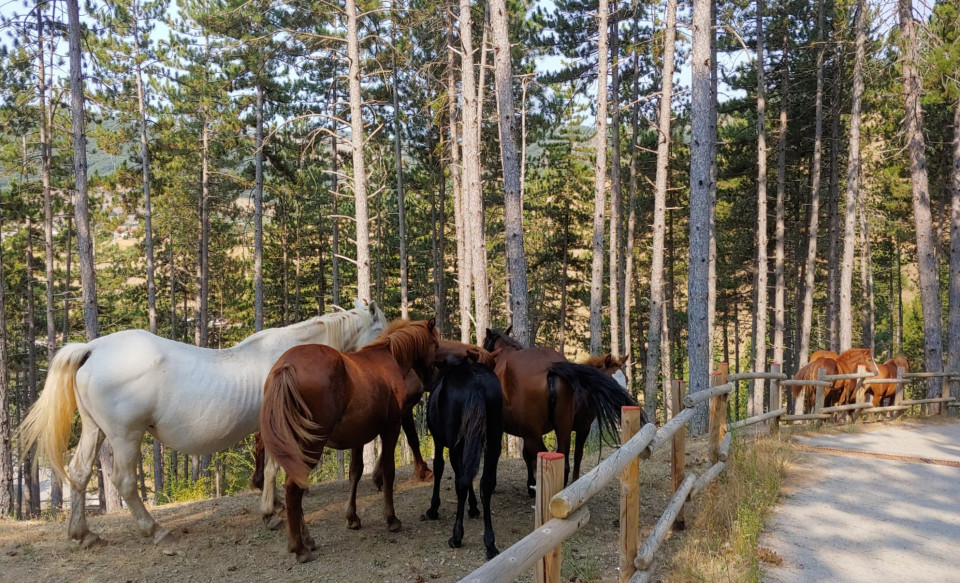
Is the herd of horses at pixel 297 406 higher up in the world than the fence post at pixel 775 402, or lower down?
higher up

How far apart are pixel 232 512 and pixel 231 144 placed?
16.1 m

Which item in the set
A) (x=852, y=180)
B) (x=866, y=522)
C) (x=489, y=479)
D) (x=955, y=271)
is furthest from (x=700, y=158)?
(x=955, y=271)

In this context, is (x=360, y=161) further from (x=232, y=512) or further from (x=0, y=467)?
(x=0, y=467)

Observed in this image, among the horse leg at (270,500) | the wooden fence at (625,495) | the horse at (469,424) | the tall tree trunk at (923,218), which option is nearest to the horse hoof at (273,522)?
the horse leg at (270,500)

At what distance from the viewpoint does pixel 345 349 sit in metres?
6.52

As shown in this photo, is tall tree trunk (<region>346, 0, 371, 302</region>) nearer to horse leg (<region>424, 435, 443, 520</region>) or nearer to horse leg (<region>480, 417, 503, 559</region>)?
horse leg (<region>424, 435, 443, 520</region>)

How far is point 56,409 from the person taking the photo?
5105 millimetres

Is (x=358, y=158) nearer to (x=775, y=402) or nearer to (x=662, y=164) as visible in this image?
(x=662, y=164)

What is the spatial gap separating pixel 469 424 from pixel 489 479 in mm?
500

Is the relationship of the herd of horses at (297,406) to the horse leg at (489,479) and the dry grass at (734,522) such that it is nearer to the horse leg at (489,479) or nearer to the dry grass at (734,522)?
the horse leg at (489,479)

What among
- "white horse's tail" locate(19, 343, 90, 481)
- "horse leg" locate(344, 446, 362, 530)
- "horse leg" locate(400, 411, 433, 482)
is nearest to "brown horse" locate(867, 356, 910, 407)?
"horse leg" locate(400, 411, 433, 482)

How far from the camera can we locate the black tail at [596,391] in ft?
16.6

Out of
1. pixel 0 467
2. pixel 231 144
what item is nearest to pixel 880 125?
pixel 231 144

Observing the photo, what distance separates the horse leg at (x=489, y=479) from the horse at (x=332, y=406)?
3.16ft
